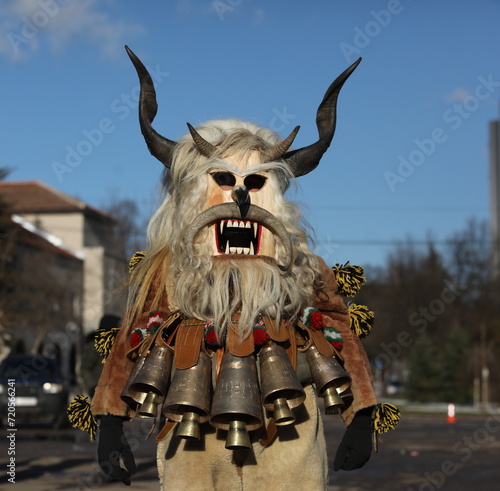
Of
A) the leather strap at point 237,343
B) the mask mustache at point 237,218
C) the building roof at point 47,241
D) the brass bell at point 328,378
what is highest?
the building roof at point 47,241

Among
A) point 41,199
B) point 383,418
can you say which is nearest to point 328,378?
point 383,418

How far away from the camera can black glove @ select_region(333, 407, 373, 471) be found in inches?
162

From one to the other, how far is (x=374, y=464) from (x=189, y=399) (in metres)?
9.41

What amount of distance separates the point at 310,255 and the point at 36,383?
16.0m

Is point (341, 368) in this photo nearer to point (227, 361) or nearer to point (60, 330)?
point (227, 361)

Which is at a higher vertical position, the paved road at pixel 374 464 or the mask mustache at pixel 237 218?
the mask mustache at pixel 237 218

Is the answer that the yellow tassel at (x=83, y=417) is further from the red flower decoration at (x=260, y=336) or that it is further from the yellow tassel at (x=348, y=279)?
the yellow tassel at (x=348, y=279)

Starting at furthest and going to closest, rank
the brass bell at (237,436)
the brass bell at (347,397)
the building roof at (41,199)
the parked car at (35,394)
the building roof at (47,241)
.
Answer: the building roof at (41,199) < the building roof at (47,241) < the parked car at (35,394) < the brass bell at (347,397) < the brass bell at (237,436)

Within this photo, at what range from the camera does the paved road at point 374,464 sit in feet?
33.0

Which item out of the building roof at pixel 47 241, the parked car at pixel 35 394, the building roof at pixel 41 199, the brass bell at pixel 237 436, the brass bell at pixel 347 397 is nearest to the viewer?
the brass bell at pixel 237 436

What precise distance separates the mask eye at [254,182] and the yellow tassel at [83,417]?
50.3 inches

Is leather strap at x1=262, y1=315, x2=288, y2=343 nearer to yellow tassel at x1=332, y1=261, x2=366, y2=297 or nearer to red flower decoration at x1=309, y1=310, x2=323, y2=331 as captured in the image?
red flower decoration at x1=309, y1=310, x2=323, y2=331

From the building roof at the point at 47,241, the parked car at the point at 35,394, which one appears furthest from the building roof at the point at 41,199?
the parked car at the point at 35,394

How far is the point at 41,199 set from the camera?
56.9m
